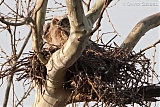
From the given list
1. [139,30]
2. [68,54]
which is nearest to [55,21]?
[139,30]

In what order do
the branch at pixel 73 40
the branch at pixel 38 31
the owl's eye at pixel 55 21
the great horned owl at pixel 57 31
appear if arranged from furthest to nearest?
1. the owl's eye at pixel 55 21
2. the great horned owl at pixel 57 31
3. the branch at pixel 38 31
4. the branch at pixel 73 40

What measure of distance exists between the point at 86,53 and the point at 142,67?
51cm

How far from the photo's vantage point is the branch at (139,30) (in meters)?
4.30

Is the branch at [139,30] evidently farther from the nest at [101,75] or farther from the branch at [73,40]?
the branch at [73,40]

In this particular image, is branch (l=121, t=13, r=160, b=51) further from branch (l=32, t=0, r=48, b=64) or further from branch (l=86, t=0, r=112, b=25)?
branch (l=32, t=0, r=48, b=64)

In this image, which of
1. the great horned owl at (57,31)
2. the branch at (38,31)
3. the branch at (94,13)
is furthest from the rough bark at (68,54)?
the great horned owl at (57,31)

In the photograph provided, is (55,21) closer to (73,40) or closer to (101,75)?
(101,75)

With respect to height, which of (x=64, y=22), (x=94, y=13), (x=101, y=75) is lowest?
(x=101, y=75)

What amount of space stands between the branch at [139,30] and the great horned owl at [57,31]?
60cm

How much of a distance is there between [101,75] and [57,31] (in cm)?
93

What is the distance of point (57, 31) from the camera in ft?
14.1

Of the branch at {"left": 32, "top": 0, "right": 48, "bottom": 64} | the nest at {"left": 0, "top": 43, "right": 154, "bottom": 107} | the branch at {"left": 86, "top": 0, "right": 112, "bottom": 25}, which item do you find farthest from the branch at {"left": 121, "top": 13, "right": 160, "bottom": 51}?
the branch at {"left": 32, "top": 0, "right": 48, "bottom": 64}

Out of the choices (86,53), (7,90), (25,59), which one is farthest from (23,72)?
(7,90)

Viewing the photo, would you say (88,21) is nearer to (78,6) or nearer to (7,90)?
(78,6)
